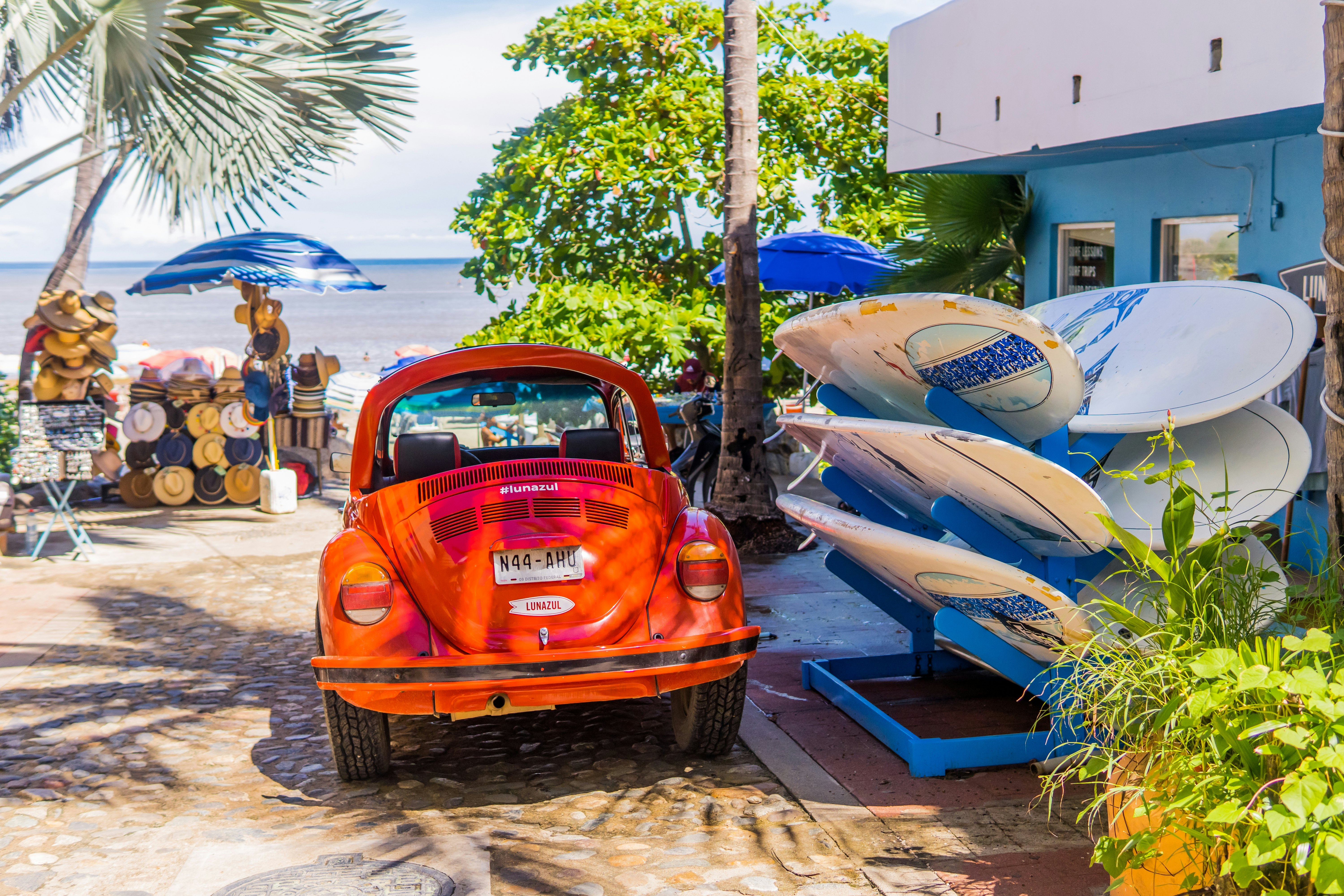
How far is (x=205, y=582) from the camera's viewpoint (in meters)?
9.09

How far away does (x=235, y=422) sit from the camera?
12.9m

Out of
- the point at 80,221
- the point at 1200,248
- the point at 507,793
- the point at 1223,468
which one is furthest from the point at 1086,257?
the point at 80,221

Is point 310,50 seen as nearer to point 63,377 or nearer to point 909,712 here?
point 63,377

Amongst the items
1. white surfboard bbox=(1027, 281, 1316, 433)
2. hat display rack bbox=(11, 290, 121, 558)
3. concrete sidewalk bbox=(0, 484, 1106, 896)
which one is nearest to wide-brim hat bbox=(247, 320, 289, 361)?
hat display rack bbox=(11, 290, 121, 558)

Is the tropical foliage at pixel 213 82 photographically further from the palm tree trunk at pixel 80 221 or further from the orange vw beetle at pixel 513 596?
the orange vw beetle at pixel 513 596

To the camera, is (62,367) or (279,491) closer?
(62,367)

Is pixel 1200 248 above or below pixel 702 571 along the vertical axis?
above

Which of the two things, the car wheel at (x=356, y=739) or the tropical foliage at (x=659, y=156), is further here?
the tropical foliage at (x=659, y=156)

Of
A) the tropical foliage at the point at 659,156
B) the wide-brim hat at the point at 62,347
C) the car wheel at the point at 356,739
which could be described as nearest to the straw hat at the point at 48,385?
the wide-brim hat at the point at 62,347

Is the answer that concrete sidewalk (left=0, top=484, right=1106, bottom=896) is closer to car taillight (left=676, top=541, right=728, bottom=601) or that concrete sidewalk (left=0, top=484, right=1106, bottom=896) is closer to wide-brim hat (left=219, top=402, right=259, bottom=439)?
car taillight (left=676, top=541, right=728, bottom=601)

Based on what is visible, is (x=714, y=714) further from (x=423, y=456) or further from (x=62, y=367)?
(x=62, y=367)

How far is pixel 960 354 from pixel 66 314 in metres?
9.96

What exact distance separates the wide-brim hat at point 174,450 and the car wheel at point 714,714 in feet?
31.9

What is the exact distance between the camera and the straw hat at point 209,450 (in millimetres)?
12938
